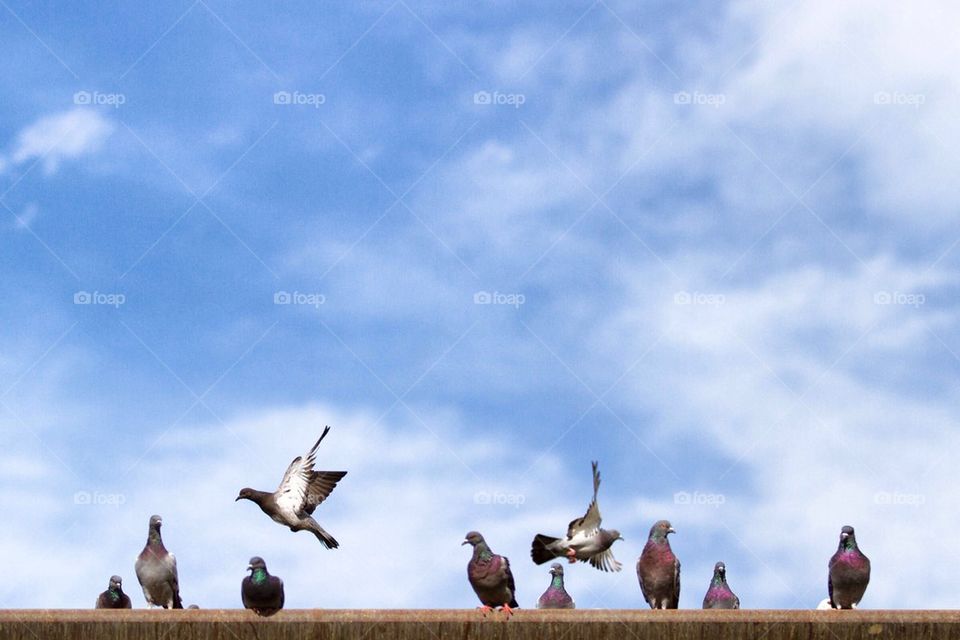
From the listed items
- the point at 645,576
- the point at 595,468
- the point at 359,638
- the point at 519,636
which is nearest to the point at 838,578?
the point at 645,576

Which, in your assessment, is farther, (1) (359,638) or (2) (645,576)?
(2) (645,576)

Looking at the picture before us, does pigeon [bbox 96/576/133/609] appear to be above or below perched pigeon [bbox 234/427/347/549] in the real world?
below

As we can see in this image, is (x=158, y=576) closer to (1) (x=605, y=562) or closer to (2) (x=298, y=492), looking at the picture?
(2) (x=298, y=492)

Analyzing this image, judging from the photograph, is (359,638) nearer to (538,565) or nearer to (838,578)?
(838,578)

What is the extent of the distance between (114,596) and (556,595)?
5.39 m

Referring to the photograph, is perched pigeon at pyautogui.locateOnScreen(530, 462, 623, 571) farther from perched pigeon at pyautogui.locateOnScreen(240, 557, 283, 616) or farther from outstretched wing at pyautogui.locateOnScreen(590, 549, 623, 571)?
perched pigeon at pyautogui.locateOnScreen(240, 557, 283, 616)

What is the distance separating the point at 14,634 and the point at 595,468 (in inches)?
331

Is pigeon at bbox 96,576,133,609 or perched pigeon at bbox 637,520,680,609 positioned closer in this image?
perched pigeon at bbox 637,520,680,609

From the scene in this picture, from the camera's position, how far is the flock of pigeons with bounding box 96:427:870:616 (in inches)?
480

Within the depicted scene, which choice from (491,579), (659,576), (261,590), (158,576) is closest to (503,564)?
(491,579)

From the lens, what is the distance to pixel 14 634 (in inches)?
339

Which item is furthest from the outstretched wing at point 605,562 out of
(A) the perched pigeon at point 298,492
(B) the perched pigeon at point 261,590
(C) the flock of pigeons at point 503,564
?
(B) the perched pigeon at point 261,590

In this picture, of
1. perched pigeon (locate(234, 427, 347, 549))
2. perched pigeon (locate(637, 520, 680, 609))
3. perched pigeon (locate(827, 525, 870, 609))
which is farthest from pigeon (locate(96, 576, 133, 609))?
perched pigeon (locate(827, 525, 870, 609))

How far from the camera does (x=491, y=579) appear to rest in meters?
12.1
